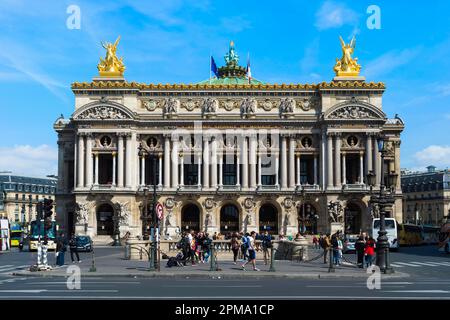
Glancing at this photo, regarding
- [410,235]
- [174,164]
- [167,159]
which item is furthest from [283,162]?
[410,235]

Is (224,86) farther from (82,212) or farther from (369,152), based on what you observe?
(82,212)

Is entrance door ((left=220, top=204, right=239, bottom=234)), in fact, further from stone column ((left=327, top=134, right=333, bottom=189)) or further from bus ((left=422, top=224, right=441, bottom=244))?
bus ((left=422, top=224, right=441, bottom=244))

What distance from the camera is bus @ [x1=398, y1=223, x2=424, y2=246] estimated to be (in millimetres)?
83625

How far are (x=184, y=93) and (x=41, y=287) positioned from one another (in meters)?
72.5

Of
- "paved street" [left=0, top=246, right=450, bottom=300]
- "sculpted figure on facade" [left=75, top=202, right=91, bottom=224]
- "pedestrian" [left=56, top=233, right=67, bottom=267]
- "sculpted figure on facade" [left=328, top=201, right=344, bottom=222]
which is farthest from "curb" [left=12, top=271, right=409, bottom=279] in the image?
"sculpted figure on facade" [left=75, top=202, right=91, bottom=224]

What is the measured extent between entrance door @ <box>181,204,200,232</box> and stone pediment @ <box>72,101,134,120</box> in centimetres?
1641

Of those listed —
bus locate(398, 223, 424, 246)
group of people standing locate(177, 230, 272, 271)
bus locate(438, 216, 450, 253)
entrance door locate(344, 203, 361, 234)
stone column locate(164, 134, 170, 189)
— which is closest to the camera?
group of people standing locate(177, 230, 272, 271)

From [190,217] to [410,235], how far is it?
32.9 m

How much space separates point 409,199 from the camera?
158 m

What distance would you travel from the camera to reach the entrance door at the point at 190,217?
96.4 meters

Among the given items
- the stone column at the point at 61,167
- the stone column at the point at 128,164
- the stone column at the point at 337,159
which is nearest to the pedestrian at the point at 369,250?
the stone column at the point at 337,159

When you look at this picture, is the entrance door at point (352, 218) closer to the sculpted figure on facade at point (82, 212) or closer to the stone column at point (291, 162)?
the stone column at point (291, 162)

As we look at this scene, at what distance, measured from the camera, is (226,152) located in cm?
9756

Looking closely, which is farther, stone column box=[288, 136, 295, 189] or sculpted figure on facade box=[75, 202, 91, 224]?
stone column box=[288, 136, 295, 189]
